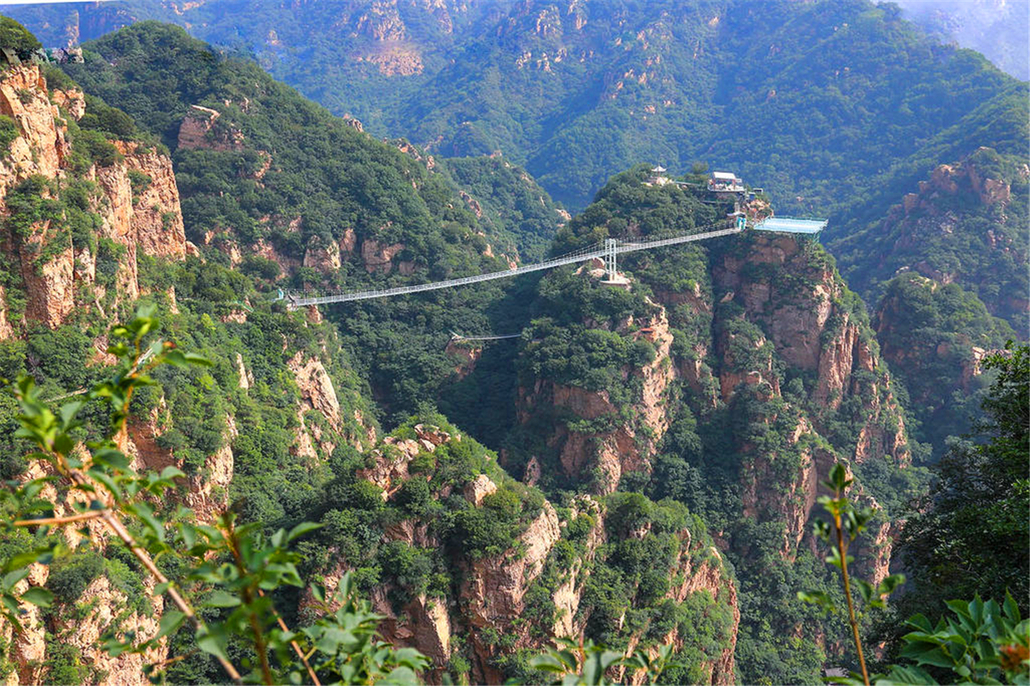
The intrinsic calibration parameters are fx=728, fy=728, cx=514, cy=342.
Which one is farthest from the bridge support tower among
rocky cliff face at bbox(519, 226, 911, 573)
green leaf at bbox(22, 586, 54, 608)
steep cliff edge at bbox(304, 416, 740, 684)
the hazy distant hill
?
the hazy distant hill

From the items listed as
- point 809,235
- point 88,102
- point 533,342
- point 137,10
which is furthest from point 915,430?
point 137,10

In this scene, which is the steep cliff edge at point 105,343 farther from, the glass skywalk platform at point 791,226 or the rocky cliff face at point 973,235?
the rocky cliff face at point 973,235

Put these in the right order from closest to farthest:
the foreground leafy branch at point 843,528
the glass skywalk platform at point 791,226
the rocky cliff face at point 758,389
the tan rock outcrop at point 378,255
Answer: the foreground leafy branch at point 843,528 < the rocky cliff face at point 758,389 < the glass skywalk platform at point 791,226 < the tan rock outcrop at point 378,255

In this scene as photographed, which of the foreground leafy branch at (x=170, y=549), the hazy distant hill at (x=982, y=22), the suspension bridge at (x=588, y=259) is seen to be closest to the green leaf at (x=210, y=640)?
the foreground leafy branch at (x=170, y=549)

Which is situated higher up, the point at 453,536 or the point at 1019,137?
the point at 1019,137

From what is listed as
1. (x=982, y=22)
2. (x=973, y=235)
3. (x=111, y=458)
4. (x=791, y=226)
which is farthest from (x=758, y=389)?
(x=982, y=22)

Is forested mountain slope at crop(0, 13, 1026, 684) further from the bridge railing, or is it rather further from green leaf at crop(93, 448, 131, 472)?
green leaf at crop(93, 448, 131, 472)

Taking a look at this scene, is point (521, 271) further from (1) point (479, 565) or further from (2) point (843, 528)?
(2) point (843, 528)

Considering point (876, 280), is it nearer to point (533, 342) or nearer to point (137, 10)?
→ point (533, 342)
